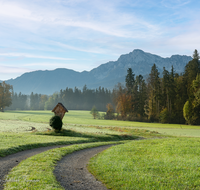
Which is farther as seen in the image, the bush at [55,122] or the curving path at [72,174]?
the bush at [55,122]

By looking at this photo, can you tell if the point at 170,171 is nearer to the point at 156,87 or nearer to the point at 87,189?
the point at 87,189

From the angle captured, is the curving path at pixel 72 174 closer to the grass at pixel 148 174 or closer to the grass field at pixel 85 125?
the grass at pixel 148 174

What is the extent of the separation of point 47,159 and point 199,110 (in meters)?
62.6

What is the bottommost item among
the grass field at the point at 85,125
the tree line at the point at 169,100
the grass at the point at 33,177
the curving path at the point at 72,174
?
the grass field at the point at 85,125

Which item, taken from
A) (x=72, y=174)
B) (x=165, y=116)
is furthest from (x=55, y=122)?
(x=165, y=116)

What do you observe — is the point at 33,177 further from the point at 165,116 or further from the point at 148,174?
the point at 165,116

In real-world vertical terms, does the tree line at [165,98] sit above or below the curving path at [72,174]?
above

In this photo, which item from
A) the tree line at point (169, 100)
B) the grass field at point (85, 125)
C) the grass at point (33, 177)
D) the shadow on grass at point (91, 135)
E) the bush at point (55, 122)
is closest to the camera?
the grass at point (33, 177)

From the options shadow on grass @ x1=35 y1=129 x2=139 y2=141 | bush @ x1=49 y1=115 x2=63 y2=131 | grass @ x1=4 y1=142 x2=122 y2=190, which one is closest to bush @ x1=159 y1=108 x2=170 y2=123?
shadow on grass @ x1=35 y1=129 x2=139 y2=141

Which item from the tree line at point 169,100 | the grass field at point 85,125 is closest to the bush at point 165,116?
the tree line at point 169,100

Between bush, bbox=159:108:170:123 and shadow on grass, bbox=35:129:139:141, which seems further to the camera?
bush, bbox=159:108:170:123

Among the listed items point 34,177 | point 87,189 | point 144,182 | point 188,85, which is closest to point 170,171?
point 144,182

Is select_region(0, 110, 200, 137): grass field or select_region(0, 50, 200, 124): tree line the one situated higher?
select_region(0, 50, 200, 124): tree line

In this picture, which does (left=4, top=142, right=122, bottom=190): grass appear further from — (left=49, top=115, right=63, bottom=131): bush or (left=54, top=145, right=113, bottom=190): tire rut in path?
(left=49, top=115, right=63, bottom=131): bush
